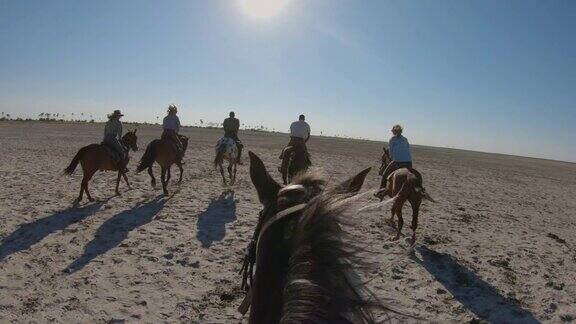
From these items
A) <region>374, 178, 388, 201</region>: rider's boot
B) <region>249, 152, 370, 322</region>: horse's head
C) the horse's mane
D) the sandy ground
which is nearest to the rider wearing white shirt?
Result: the sandy ground

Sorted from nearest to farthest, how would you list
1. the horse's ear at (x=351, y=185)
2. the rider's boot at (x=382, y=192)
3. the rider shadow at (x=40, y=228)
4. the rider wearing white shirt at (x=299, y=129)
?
the horse's ear at (x=351, y=185)
the rider's boot at (x=382, y=192)
the rider shadow at (x=40, y=228)
the rider wearing white shirt at (x=299, y=129)

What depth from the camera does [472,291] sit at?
6.10 m

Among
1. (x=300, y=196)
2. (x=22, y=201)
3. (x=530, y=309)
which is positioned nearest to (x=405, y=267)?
(x=530, y=309)

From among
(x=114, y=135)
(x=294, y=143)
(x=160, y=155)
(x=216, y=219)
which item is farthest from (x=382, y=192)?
(x=114, y=135)

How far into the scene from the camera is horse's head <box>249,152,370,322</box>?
1.42 m

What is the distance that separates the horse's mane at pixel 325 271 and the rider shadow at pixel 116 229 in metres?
5.60

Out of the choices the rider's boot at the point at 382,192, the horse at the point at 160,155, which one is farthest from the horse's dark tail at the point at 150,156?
the rider's boot at the point at 382,192

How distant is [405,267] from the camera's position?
682 cm

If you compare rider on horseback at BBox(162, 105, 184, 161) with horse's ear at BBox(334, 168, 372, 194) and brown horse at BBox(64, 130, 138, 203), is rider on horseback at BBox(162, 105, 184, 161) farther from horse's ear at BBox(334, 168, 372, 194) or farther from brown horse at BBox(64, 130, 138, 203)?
horse's ear at BBox(334, 168, 372, 194)

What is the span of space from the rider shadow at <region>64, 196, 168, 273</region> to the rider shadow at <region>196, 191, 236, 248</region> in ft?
3.86

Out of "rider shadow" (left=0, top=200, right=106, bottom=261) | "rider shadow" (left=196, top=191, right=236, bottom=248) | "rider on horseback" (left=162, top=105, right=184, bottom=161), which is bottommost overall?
"rider shadow" (left=0, top=200, right=106, bottom=261)

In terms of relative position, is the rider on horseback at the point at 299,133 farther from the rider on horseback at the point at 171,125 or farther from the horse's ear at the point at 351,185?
the horse's ear at the point at 351,185

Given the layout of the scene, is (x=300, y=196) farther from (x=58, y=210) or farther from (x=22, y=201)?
(x=22, y=201)

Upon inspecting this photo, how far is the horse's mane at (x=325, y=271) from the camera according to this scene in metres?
1.41
